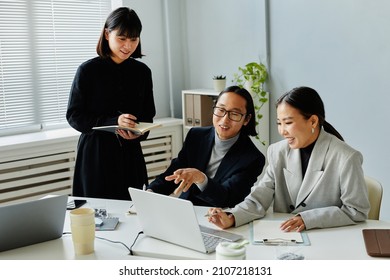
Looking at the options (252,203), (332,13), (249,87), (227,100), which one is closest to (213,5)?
(249,87)

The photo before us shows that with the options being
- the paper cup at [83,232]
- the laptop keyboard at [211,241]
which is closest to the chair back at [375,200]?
the laptop keyboard at [211,241]

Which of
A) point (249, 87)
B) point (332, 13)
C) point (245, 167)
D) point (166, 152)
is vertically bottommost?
point (166, 152)

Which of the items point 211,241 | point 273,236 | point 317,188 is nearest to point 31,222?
point 211,241

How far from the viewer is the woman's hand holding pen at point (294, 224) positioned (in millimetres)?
2016

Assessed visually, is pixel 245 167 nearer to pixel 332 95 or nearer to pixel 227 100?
pixel 227 100

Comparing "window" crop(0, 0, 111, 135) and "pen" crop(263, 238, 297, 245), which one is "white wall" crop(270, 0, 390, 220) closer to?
"window" crop(0, 0, 111, 135)

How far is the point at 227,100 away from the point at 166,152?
227cm

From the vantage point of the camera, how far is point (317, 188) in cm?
219

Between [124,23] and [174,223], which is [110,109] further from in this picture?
[174,223]

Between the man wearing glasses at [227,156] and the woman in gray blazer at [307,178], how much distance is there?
0.14 meters

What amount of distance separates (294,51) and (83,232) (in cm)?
258

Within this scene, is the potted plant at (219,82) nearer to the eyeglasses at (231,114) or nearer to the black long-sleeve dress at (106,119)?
the black long-sleeve dress at (106,119)

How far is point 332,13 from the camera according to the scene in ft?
Answer: 12.0
